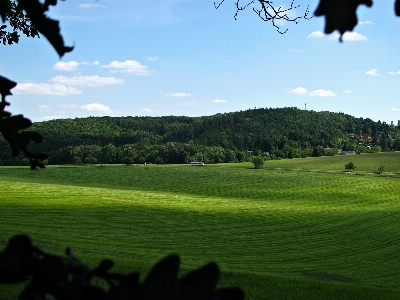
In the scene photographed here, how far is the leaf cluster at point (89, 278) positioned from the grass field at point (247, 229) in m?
5.69

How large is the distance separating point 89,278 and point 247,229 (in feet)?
99.2

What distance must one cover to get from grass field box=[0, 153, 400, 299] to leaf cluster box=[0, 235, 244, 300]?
18.7 ft

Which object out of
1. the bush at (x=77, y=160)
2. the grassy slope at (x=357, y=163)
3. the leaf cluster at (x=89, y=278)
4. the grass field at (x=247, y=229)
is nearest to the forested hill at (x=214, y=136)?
the bush at (x=77, y=160)

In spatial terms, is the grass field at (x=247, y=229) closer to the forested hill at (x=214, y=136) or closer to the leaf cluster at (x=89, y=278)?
the leaf cluster at (x=89, y=278)

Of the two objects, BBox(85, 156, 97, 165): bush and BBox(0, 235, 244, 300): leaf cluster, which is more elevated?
BBox(0, 235, 244, 300): leaf cluster

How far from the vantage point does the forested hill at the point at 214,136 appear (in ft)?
318

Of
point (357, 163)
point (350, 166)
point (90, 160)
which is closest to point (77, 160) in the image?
point (90, 160)

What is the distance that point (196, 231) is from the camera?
2967cm

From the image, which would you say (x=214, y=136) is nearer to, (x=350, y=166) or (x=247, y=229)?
(x=350, y=166)

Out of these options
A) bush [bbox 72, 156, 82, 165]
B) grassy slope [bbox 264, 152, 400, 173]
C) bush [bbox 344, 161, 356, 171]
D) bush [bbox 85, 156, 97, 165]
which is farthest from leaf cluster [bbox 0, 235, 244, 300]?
bush [bbox 85, 156, 97, 165]

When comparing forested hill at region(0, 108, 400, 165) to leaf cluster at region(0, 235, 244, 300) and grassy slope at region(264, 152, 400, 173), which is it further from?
leaf cluster at region(0, 235, 244, 300)

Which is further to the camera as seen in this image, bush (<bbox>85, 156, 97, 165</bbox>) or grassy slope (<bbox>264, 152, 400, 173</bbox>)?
bush (<bbox>85, 156, 97, 165</bbox>)

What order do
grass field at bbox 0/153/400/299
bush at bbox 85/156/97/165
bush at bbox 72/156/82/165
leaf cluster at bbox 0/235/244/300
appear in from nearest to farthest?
1. leaf cluster at bbox 0/235/244/300
2. grass field at bbox 0/153/400/299
3. bush at bbox 72/156/82/165
4. bush at bbox 85/156/97/165

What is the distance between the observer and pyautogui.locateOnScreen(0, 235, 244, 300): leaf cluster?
0.53 metres
